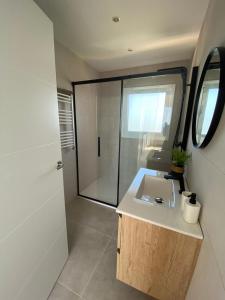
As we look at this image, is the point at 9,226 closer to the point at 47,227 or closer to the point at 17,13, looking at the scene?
the point at 47,227

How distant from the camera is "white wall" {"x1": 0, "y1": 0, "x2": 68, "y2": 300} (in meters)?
0.72


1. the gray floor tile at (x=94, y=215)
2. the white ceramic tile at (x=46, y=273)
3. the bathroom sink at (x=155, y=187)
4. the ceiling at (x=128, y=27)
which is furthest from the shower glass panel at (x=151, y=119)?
the white ceramic tile at (x=46, y=273)

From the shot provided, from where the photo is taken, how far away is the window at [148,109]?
7.73ft

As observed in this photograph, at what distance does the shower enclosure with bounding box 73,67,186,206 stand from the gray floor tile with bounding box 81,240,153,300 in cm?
119

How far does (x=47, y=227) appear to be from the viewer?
1105 millimetres

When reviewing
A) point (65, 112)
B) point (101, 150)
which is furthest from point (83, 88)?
point (101, 150)

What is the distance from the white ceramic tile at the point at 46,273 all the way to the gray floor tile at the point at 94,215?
603mm

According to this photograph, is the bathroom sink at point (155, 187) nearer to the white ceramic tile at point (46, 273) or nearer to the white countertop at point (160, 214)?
the white countertop at point (160, 214)

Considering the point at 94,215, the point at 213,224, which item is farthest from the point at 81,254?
the point at 213,224

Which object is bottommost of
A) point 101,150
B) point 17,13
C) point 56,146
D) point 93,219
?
point 93,219

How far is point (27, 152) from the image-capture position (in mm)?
864

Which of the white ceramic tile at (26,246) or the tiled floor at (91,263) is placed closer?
the white ceramic tile at (26,246)

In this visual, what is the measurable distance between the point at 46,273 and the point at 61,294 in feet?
0.86

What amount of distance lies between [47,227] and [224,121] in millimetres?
1408
